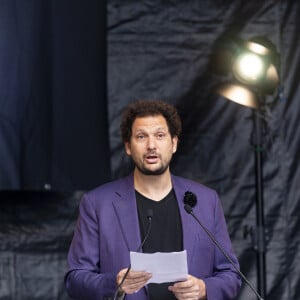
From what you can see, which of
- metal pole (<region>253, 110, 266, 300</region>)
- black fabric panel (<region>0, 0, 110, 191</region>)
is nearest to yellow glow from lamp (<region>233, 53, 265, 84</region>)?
metal pole (<region>253, 110, 266, 300</region>)

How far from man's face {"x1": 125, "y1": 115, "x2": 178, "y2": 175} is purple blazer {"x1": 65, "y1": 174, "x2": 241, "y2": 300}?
0.50 ft

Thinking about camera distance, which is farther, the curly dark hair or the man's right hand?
the curly dark hair

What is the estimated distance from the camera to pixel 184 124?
17.4ft

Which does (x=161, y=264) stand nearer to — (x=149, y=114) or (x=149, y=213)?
(x=149, y=213)

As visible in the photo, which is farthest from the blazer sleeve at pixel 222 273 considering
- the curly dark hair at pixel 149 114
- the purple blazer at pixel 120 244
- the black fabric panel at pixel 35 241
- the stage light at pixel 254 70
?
the black fabric panel at pixel 35 241

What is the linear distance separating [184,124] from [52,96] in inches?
34.6

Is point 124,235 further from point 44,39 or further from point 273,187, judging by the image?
point 273,187

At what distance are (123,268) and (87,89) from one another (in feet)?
3.94

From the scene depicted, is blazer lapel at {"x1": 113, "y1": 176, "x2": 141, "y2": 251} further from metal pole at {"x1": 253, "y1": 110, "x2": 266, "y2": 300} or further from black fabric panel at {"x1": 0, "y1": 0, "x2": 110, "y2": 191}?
metal pole at {"x1": 253, "y1": 110, "x2": 266, "y2": 300}

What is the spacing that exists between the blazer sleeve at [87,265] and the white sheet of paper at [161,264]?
0.26 metres

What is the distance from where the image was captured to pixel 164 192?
4.19 meters

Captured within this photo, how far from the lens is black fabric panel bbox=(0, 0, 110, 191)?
15.3 feet

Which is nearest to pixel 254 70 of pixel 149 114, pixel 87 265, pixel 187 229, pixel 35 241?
pixel 149 114

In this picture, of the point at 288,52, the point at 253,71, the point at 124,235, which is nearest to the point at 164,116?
the point at 124,235
